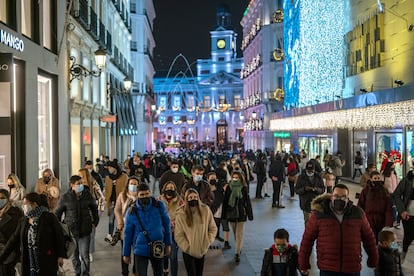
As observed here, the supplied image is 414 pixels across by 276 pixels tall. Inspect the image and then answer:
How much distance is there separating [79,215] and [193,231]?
2116 mm

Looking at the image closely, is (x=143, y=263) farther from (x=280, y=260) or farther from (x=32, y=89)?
(x=32, y=89)

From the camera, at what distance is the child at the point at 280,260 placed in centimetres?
584

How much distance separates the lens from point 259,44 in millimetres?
57875

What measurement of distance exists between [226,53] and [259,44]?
6031 centimetres

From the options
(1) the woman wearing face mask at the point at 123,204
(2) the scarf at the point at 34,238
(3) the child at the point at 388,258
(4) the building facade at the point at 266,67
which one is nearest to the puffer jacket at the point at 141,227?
(2) the scarf at the point at 34,238

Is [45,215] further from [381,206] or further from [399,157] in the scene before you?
[399,157]

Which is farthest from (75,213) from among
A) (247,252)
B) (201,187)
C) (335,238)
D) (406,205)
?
(406,205)

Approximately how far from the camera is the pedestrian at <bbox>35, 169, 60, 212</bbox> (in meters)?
10.2

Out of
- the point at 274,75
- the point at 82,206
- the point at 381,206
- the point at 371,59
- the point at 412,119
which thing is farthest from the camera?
the point at 274,75

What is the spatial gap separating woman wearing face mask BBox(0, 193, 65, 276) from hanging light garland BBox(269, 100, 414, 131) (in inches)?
498

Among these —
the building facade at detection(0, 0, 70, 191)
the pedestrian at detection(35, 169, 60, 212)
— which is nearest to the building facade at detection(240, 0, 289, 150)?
the building facade at detection(0, 0, 70, 191)

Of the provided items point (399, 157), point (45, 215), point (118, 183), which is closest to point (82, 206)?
point (45, 215)

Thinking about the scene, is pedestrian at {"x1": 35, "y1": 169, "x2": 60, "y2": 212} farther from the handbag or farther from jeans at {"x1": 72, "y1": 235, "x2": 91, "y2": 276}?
the handbag

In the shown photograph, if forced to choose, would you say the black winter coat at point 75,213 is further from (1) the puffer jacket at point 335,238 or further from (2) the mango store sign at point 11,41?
(2) the mango store sign at point 11,41
